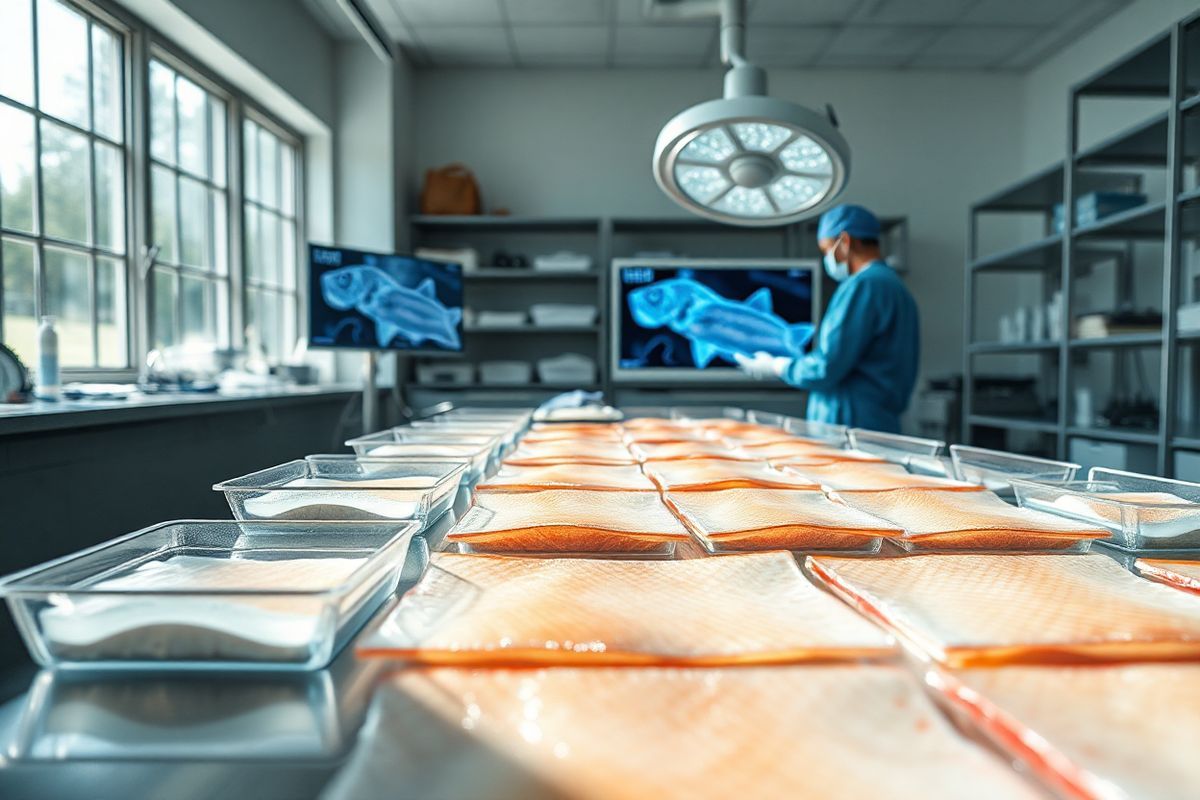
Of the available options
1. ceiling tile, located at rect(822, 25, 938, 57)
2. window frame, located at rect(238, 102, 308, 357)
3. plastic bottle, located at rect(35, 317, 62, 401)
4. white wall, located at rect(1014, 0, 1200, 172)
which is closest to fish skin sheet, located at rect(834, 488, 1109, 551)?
plastic bottle, located at rect(35, 317, 62, 401)

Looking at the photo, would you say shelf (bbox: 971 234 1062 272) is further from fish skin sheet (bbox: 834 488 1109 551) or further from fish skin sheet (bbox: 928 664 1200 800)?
fish skin sheet (bbox: 928 664 1200 800)

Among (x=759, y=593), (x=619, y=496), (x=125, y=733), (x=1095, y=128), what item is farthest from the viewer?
(x=1095, y=128)

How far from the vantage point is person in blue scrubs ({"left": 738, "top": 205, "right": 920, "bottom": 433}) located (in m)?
2.35

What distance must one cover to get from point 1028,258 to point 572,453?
365 cm

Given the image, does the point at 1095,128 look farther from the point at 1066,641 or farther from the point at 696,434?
the point at 1066,641

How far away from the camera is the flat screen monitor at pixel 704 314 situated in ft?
14.1

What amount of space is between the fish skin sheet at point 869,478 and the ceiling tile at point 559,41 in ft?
11.8

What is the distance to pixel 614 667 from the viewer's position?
0.42m

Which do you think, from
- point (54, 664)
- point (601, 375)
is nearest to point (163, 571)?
point (54, 664)

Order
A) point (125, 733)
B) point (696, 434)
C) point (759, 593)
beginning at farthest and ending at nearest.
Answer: point (696, 434) < point (759, 593) < point (125, 733)

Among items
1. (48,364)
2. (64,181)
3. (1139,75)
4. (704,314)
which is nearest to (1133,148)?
(1139,75)

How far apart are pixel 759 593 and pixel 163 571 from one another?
17.2 inches

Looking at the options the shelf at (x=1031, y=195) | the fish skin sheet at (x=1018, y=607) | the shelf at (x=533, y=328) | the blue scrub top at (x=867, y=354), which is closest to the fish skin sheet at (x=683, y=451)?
the fish skin sheet at (x=1018, y=607)

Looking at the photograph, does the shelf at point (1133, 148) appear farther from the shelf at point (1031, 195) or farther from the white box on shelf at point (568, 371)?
the white box on shelf at point (568, 371)
